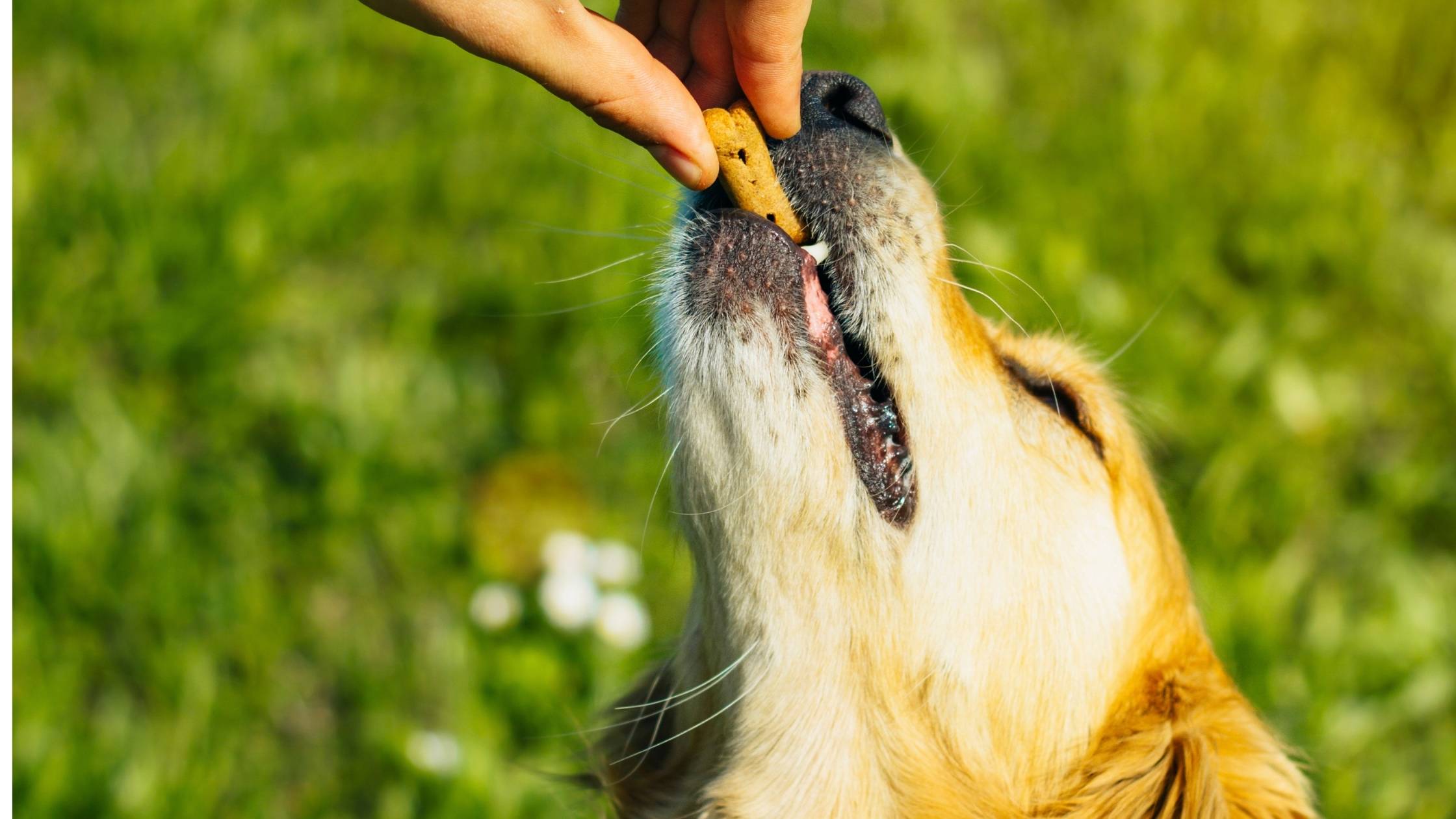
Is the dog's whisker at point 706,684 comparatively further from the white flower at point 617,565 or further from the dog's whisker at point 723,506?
the white flower at point 617,565

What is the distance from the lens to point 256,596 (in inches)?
144

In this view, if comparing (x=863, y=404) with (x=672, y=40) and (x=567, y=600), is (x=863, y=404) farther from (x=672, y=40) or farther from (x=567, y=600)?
(x=567, y=600)

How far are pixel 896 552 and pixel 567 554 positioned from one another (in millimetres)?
1838

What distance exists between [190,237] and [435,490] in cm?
129

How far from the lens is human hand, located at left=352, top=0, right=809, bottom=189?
1.87 meters

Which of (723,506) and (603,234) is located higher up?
(603,234)

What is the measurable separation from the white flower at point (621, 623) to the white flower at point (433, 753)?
562 mm

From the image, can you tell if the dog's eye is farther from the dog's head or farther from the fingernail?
the fingernail

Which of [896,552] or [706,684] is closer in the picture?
[896,552]

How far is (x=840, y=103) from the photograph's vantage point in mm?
2459

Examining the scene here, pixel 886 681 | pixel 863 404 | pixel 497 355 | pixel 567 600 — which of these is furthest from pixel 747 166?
pixel 497 355

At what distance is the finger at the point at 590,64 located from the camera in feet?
6.11

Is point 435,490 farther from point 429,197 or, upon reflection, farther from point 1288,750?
point 1288,750

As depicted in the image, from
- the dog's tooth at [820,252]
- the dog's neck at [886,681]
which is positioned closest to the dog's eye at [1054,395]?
the dog's neck at [886,681]
